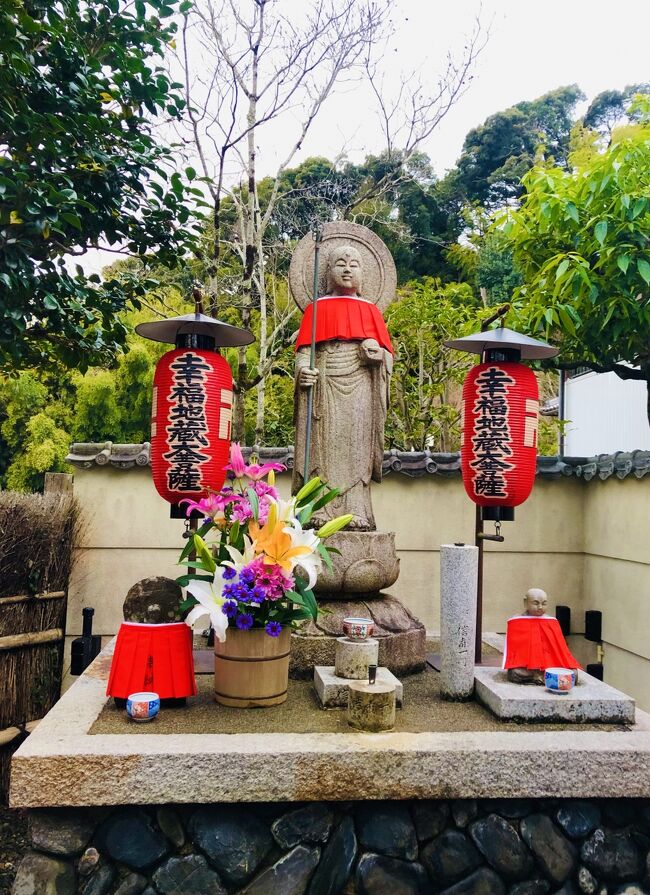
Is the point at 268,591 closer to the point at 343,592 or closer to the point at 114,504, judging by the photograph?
the point at 343,592

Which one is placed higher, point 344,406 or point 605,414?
point 605,414

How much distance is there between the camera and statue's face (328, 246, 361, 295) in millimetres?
4754

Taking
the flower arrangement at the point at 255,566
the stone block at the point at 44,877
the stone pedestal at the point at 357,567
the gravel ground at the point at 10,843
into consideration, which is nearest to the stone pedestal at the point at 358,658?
the flower arrangement at the point at 255,566

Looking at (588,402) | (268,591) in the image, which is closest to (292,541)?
(268,591)

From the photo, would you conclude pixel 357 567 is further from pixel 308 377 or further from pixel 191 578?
pixel 308 377

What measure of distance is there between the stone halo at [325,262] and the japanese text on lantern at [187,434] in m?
1.28

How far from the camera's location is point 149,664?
340cm

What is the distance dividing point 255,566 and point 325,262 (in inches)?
104

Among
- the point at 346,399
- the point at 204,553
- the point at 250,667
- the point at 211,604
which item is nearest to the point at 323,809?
the point at 250,667

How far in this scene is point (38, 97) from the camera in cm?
379

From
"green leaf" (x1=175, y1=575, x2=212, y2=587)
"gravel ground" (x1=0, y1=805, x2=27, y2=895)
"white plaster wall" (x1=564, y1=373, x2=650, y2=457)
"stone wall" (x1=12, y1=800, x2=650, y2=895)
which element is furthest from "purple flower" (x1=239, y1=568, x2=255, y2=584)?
"white plaster wall" (x1=564, y1=373, x2=650, y2=457)

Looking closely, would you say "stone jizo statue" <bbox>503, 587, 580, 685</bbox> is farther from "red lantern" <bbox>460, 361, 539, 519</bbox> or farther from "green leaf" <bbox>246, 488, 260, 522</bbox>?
"green leaf" <bbox>246, 488, 260, 522</bbox>

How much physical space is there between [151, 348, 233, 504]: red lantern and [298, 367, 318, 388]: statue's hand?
0.57 meters

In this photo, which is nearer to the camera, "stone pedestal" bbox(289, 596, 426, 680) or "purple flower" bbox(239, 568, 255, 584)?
"purple flower" bbox(239, 568, 255, 584)
